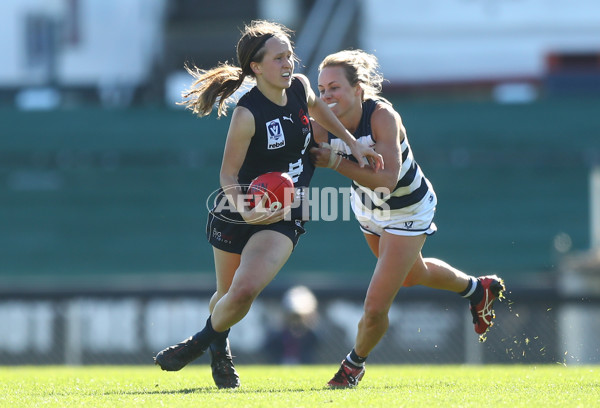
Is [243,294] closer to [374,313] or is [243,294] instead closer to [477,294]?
[374,313]

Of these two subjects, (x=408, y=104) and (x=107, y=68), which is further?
(x=107, y=68)

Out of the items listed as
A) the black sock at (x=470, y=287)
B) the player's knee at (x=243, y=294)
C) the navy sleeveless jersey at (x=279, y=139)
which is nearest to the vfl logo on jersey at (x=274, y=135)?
the navy sleeveless jersey at (x=279, y=139)

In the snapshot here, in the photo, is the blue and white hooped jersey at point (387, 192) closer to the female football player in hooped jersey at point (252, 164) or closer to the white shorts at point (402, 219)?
the white shorts at point (402, 219)

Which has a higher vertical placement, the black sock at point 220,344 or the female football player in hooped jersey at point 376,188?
the female football player in hooped jersey at point 376,188

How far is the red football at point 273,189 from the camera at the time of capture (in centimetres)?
552

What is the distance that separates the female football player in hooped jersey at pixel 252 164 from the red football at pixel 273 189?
57 millimetres

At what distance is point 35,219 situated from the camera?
1684cm

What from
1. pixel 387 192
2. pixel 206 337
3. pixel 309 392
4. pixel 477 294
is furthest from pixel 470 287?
pixel 206 337

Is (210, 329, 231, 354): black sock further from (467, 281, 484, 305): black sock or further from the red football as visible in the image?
(467, 281, 484, 305): black sock

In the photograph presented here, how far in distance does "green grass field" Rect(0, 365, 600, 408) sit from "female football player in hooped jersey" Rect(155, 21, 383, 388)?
363mm

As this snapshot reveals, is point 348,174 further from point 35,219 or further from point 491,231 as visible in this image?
point 35,219

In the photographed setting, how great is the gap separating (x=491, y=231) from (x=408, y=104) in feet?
9.18

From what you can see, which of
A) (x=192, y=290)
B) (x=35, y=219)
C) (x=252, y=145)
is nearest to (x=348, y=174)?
(x=252, y=145)

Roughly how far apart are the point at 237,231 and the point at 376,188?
0.96 m
